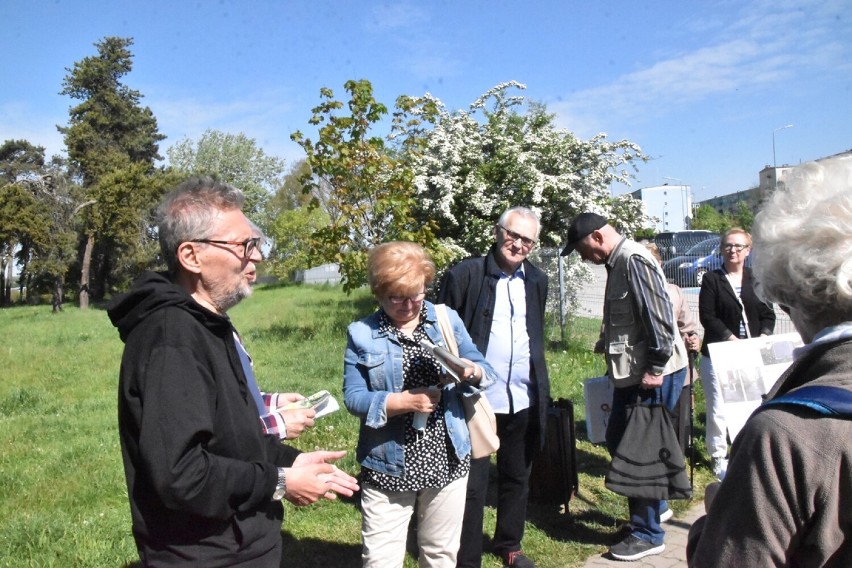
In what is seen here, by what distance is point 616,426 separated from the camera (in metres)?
4.44

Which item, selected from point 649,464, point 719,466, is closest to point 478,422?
point 649,464

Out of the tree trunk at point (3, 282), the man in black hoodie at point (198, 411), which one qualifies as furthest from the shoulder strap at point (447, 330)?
the tree trunk at point (3, 282)

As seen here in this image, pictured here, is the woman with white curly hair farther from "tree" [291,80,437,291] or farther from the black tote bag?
"tree" [291,80,437,291]

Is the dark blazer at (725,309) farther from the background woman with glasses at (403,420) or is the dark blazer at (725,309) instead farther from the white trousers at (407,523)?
the white trousers at (407,523)

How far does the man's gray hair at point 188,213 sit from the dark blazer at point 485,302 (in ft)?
6.90

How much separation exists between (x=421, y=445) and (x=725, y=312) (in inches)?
137

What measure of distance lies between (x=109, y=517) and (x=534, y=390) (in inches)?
123

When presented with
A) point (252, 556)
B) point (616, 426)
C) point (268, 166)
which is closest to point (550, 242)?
point (616, 426)

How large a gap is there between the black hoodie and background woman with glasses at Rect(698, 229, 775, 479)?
14.5ft

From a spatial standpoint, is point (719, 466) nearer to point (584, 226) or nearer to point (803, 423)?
point (584, 226)

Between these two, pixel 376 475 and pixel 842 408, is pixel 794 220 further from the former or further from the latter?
pixel 376 475

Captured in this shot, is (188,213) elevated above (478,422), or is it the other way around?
(188,213)

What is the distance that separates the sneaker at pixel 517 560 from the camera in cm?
415

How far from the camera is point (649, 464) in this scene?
4.14 m
